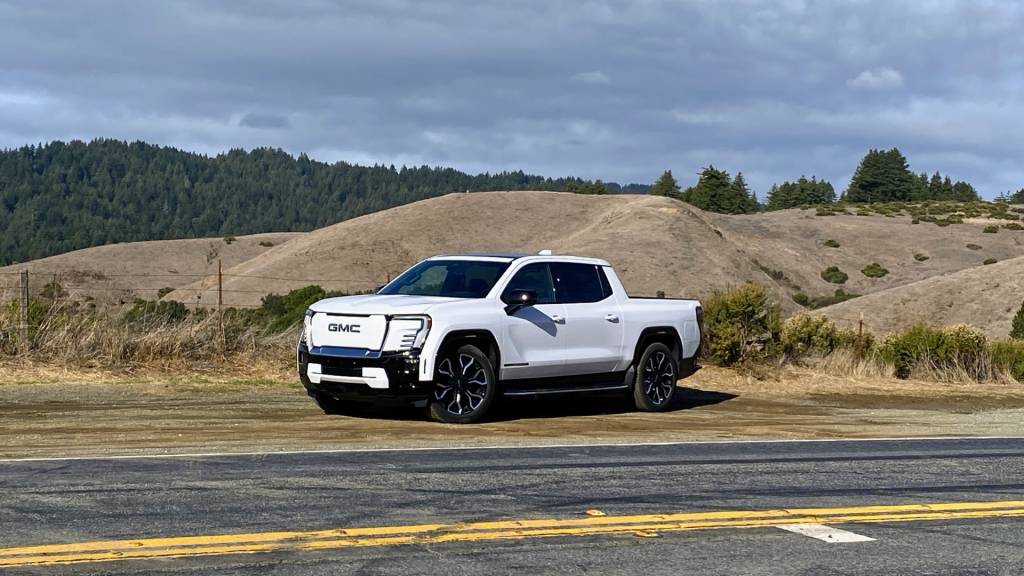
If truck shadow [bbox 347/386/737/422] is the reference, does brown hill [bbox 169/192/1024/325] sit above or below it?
above

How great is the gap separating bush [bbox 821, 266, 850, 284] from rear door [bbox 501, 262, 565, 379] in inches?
2869

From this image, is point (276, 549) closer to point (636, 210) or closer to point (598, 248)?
point (598, 248)

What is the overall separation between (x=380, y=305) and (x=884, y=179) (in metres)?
145

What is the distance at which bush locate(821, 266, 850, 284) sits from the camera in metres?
84.7

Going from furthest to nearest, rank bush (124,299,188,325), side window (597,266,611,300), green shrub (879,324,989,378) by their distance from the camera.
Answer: green shrub (879,324,989,378) < bush (124,299,188,325) < side window (597,266,611,300)

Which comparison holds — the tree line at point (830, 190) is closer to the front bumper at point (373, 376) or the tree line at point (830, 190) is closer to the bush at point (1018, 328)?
the bush at point (1018, 328)

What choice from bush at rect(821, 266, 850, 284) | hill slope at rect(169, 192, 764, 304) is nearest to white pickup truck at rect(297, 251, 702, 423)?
hill slope at rect(169, 192, 764, 304)

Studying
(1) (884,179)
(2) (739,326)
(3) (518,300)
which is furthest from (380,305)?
(1) (884,179)

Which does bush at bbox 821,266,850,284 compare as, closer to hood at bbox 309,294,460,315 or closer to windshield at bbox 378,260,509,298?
windshield at bbox 378,260,509,298

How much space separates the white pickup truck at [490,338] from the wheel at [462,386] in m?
0.01

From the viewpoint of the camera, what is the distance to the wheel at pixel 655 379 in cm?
1566

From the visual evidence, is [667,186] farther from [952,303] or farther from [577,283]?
[577,283]

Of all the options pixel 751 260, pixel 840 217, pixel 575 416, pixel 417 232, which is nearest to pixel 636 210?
pixel 751 260

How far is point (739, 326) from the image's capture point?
74.4ft
